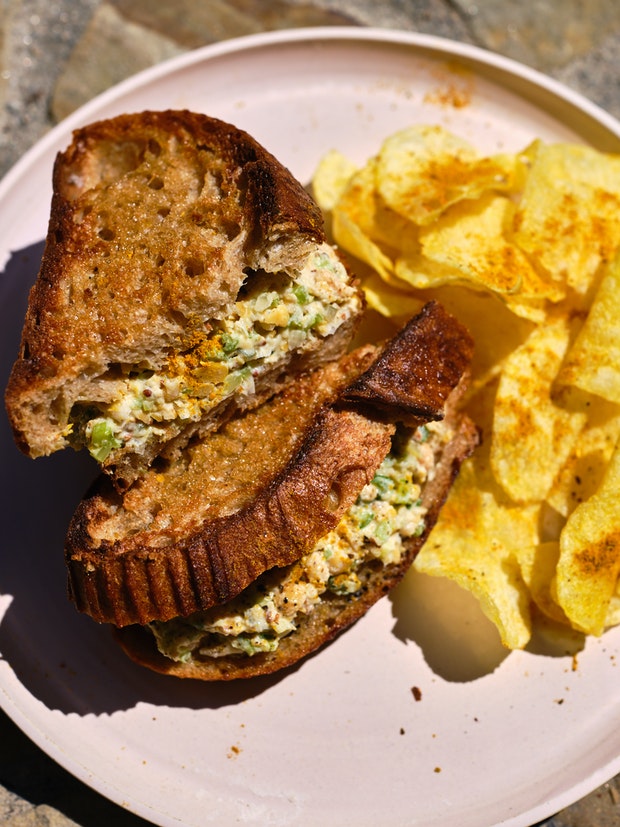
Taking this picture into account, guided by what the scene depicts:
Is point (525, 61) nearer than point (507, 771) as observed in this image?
No

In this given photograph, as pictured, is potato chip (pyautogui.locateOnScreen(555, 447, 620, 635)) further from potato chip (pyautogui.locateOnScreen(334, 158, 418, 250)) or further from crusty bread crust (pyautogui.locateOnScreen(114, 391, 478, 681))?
potato chip (pyautogui.locateOnScreen(334, 158, 418, 250))

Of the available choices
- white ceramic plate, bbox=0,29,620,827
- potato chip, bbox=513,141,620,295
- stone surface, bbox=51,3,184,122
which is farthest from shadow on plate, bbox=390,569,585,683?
stone surface, bbox=51,3,184,122

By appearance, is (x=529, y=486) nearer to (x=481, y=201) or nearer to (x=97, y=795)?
(x=481, y=201)

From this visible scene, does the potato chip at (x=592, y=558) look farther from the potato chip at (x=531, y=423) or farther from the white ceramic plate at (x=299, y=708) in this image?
the white ceramic plate at (x=299, y=708)

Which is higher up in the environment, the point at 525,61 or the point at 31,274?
the point at 525,61

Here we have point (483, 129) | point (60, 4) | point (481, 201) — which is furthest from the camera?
point (60, 4)

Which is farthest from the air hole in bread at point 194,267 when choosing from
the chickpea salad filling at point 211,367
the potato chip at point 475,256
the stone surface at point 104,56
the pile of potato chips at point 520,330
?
the stone surface at point 104,56

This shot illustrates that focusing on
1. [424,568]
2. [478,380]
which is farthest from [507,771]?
[478,380]

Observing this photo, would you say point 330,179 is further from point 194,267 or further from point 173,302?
point 173,302
